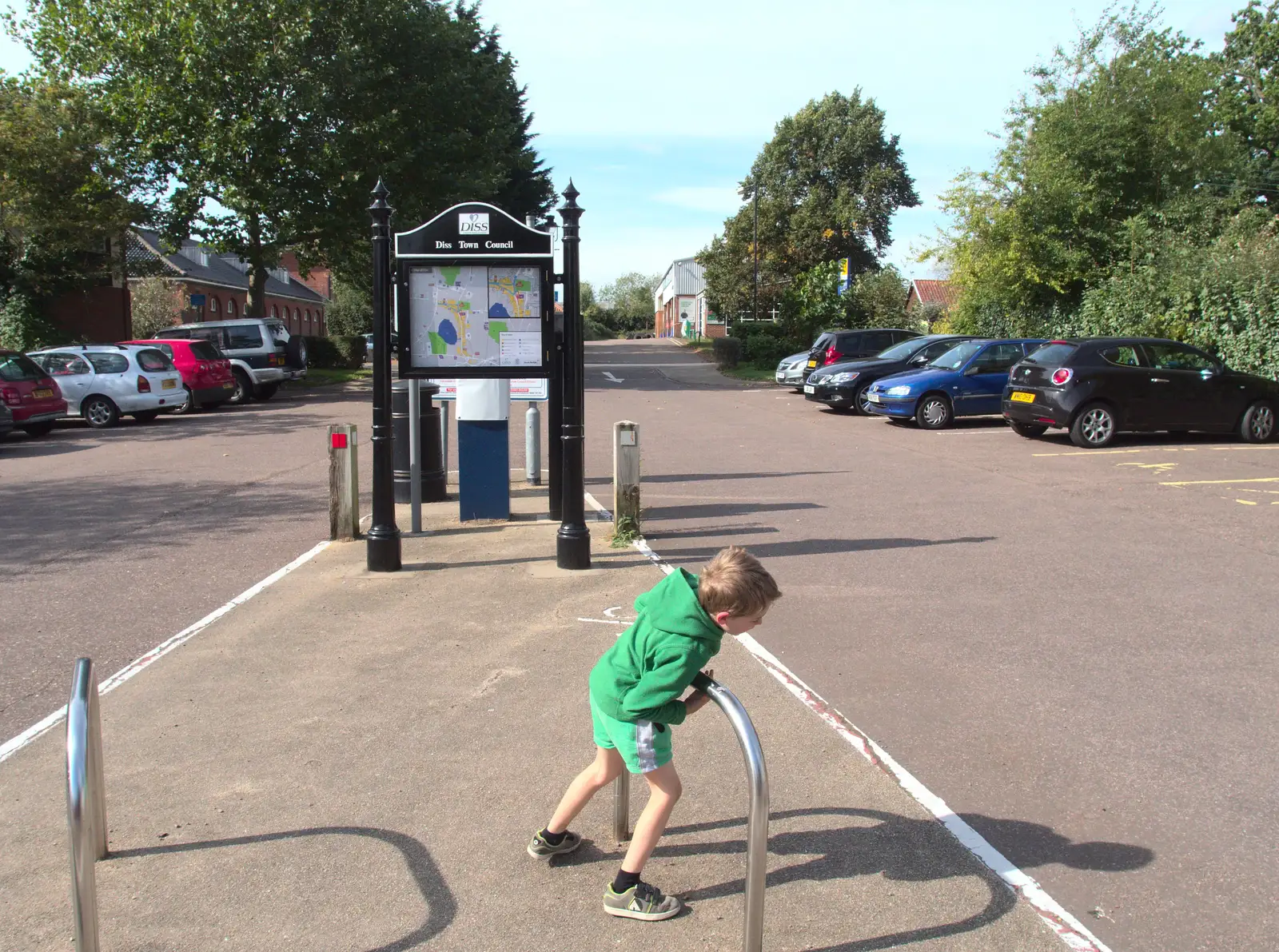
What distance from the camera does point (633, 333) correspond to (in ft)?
373

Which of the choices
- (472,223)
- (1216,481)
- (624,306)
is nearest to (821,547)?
(472,223)

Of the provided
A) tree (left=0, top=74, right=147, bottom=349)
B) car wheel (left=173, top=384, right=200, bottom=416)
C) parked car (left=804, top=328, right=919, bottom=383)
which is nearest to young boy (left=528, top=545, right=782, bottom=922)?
car wheel (left=173, top=384, right=200, bottom=416)

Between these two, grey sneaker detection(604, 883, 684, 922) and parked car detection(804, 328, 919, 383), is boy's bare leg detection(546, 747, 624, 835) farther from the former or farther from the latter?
parked car detection(804, 328, 919, 383)

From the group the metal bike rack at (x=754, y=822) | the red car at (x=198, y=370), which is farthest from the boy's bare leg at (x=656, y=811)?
the red car at (x=198, y=370)

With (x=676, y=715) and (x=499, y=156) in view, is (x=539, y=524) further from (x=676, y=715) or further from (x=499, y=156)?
(x=499, y=156)

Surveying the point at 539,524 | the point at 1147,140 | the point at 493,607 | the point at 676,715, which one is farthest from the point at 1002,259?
the point at 676,715

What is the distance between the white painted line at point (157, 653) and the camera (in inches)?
187

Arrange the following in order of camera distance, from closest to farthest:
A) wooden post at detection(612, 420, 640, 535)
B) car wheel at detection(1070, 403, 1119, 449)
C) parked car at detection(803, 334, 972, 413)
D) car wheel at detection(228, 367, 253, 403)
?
1. wooden post at detection(612, 420, 640, 535)
2. car wheel at detection(1070, 403, 1119, 449)
3. parked car at detection(803, 334, 972, 413)
4. car wheel at detection(228, 367, 253, 403)

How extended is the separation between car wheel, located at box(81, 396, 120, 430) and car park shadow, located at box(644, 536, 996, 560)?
49.1 ft

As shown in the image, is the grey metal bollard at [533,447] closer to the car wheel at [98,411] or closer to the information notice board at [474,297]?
the information notice board at [474,297]

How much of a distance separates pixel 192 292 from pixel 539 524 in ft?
147

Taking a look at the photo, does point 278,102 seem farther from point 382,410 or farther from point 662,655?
point 662,655

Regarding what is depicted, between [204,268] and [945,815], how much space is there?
56.2m

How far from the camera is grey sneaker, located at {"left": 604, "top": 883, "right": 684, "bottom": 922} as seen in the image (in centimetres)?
330
